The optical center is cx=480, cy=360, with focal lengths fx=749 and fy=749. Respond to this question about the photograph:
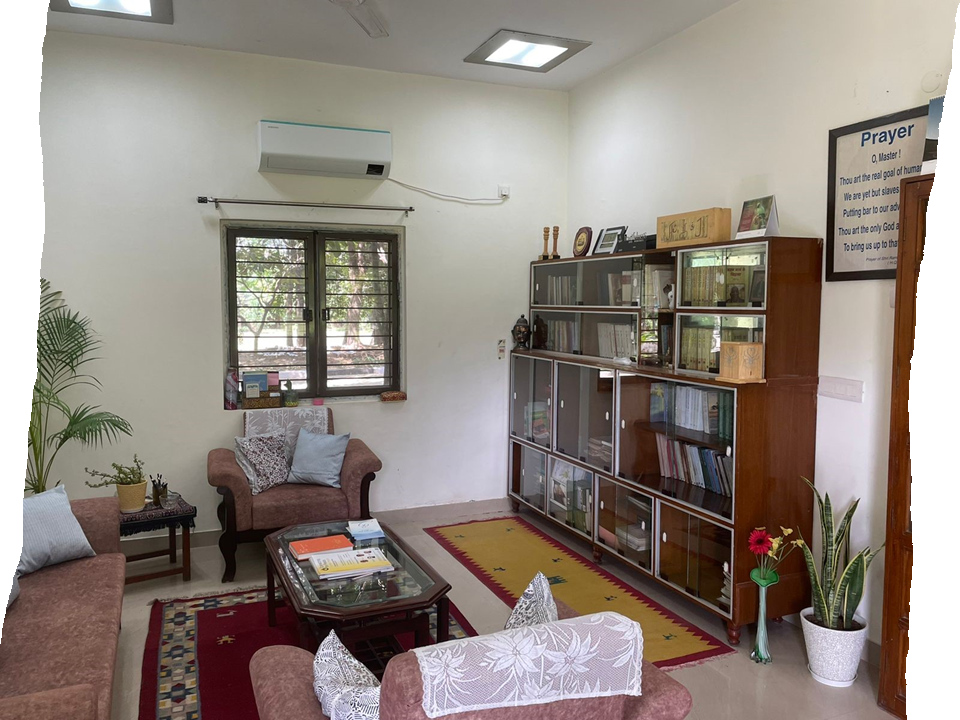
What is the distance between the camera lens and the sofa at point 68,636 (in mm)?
2088

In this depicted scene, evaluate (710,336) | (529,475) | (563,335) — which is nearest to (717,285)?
(710,336)

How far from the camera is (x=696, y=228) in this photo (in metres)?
3.95

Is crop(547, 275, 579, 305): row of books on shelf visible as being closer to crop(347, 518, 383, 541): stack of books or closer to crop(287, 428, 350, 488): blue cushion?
crop(287, 428, 350, 488): blue cushion

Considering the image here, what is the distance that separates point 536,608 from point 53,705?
4.46 feet

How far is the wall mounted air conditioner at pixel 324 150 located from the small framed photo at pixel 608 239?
155cm

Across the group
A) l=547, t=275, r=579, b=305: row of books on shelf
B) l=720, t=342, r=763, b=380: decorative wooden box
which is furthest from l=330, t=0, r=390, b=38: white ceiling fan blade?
l=720, t=342, r=763, b=380: decorative wooden box

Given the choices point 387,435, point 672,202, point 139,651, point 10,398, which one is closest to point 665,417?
point 672,202

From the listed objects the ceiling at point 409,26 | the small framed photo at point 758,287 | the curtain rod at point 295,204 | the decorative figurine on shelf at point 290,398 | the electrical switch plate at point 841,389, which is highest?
the ceiling at point 409,26

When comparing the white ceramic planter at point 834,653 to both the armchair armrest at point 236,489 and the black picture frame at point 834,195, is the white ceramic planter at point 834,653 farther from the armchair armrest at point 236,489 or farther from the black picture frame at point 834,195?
the armchair armrest at point 236,489

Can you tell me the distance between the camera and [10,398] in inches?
12.8

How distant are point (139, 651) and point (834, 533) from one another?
3257 mm

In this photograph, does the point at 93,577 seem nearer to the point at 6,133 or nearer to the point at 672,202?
the point at 6,133

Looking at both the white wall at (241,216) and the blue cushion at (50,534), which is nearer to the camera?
the blue cushion at (50,534)

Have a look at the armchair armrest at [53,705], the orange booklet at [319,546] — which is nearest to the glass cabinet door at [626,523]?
the orange booklet at [319,546]
